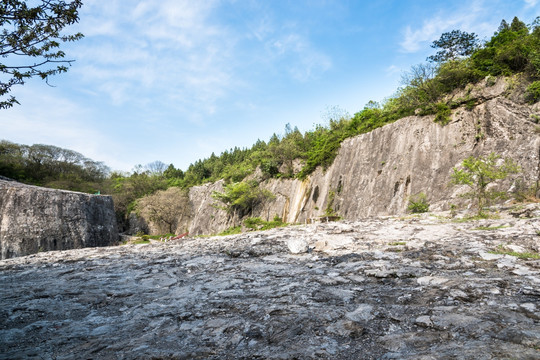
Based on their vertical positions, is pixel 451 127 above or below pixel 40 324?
above

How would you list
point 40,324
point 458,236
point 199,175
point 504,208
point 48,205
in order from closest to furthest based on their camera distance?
point 40,324, point 458,236, point 504,208, point 48,205, point 199,175

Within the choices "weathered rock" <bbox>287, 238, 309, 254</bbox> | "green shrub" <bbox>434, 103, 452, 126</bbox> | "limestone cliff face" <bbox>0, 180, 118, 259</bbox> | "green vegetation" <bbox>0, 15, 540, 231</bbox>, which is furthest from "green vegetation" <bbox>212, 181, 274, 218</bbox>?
"weathered rock" <bbox>287, 238, 309, 254</bbox>

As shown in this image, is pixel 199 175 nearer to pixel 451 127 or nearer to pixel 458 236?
pixel 451 127

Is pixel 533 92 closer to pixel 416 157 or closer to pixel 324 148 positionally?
pixel 416 157

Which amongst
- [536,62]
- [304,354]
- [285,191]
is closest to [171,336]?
[304,354]

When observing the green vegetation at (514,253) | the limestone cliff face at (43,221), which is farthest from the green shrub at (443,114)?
the limestone cliff face at (43,221)

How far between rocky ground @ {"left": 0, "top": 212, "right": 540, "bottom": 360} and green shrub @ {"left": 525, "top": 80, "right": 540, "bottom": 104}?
11240 mm

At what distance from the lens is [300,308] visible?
3059 mm

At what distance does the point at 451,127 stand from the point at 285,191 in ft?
51.1

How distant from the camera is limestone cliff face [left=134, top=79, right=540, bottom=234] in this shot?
13.2 meters

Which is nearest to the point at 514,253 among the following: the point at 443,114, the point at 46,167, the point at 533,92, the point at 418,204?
the point at 418,204

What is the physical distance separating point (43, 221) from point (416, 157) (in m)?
24.8

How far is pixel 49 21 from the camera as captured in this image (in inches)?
136

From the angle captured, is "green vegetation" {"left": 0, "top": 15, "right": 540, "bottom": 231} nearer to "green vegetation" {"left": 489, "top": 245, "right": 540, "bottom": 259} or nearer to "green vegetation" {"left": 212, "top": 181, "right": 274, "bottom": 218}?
Result: "green vegetation" {"left": 212, "top": 181, "right": 274, "bottom": 218}
